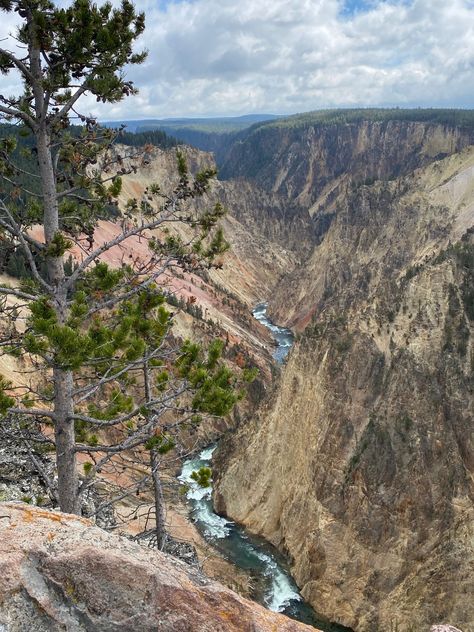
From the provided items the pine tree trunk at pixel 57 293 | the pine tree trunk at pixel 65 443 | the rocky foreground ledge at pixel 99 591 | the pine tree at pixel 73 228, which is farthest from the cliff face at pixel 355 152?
the rocky foreground ledge at pixel 99 591

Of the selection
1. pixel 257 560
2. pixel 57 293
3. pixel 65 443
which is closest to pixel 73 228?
pixel 57 293

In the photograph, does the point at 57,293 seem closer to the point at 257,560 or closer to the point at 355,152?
the point at 257,560

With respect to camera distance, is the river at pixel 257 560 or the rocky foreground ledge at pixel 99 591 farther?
the river at pixel 257 560

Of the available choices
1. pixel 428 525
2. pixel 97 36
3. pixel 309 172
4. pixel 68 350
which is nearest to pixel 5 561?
pixel 68 350

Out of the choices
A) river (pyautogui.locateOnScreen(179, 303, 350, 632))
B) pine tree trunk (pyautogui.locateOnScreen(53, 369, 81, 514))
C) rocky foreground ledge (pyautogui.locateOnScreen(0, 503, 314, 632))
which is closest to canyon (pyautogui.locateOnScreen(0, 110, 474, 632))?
river (pyautogui.locateOnScreen(179, 303, 350, 632))

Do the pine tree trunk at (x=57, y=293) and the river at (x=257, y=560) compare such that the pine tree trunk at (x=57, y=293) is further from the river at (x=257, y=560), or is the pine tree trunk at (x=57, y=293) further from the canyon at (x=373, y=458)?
the river at (x=257, y=560)

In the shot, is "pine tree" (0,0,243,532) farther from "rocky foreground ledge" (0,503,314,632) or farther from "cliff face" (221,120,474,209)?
"cliff face" (221,120,474,209)
